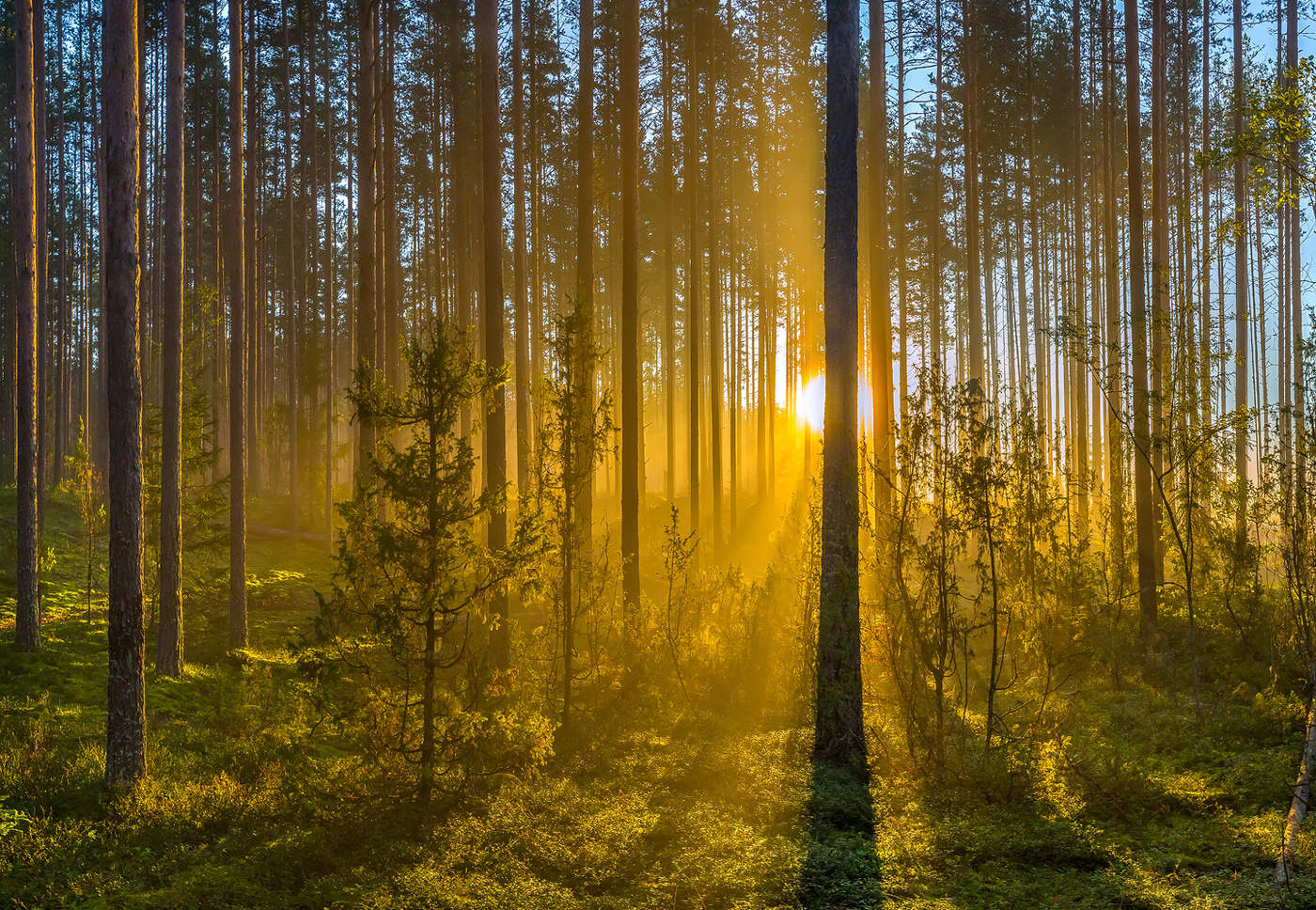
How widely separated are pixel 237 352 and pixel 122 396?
6.10 meters

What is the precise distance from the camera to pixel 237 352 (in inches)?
488

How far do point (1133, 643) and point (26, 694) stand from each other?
15.8m

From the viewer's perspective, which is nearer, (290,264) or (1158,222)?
(1158,222)

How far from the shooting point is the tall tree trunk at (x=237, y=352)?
12477 millimetres

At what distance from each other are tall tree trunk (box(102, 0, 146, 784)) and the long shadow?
6.03m

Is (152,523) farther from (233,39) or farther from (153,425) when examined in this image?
(233,39)

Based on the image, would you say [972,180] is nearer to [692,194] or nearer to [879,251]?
[879,251]

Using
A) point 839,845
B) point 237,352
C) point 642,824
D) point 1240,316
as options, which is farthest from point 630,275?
point 1240,316

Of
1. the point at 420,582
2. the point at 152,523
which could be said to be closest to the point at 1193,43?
the point at 420,582

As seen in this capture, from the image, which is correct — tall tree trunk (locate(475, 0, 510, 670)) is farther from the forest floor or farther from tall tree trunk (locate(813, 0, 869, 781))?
tall tree trunk (locate(813, 0, 869, 781))

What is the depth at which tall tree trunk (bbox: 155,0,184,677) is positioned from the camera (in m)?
10.6

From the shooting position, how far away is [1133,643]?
12023 mm

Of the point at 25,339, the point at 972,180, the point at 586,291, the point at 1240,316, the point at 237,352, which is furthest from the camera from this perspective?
the point at 1240,316

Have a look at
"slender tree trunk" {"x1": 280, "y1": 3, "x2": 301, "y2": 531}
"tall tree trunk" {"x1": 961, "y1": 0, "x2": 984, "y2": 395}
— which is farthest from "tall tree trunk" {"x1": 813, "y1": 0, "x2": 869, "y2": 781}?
"slender tree trunk" {"x1": 280, "y1": 3, "x2": 301, "y2": 531}
